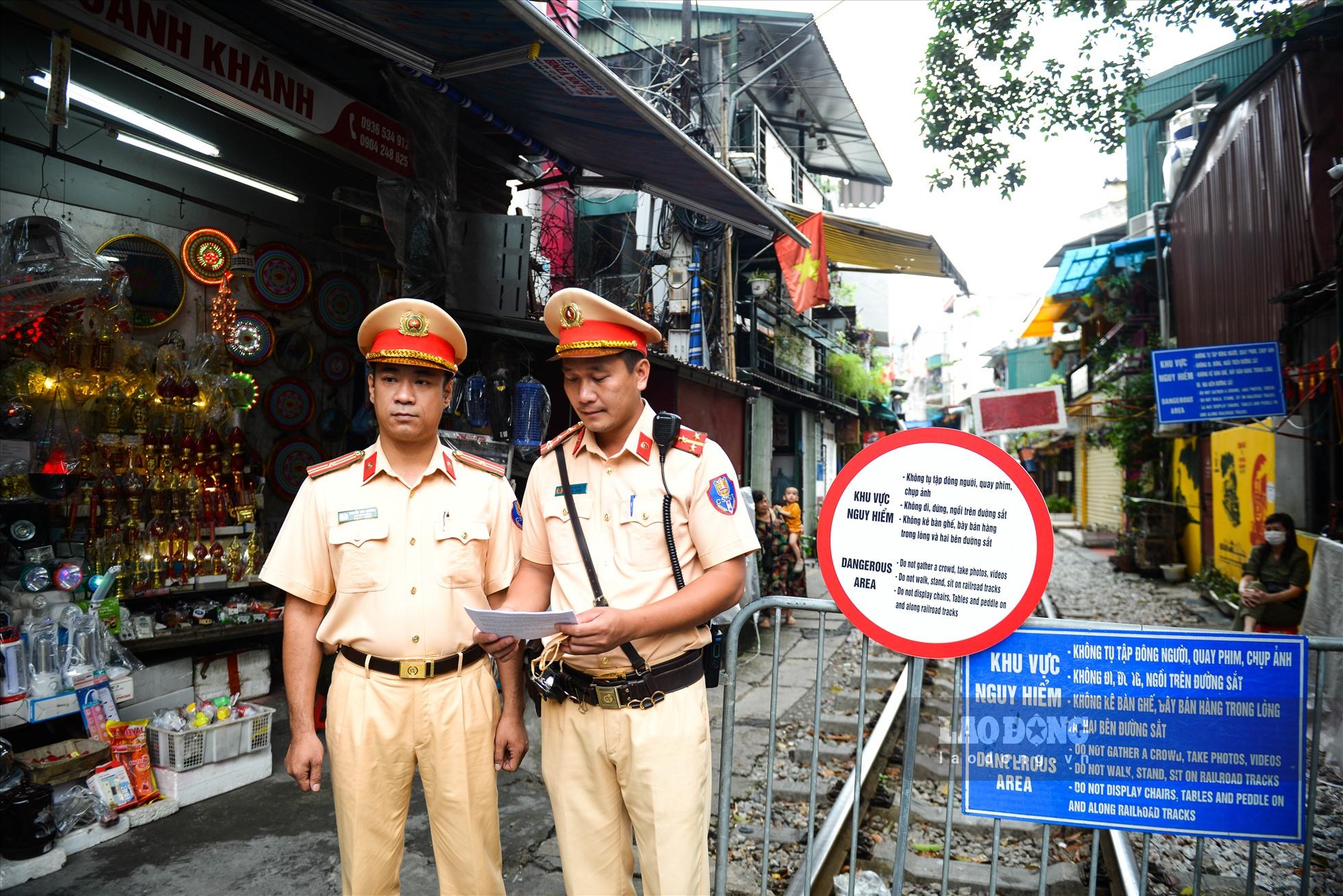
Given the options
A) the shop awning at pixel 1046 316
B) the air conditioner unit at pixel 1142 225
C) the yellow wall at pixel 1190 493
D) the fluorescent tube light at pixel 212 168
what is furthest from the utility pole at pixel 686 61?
the air conditioner unit at pixel 1142 225

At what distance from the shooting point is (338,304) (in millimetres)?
7004

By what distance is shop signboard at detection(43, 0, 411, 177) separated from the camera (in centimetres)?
376

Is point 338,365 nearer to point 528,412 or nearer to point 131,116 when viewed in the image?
point 528,412

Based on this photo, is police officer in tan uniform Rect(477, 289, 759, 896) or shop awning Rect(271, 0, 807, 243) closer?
police officer in tan uniform Rect(477, 289, 759, 896)

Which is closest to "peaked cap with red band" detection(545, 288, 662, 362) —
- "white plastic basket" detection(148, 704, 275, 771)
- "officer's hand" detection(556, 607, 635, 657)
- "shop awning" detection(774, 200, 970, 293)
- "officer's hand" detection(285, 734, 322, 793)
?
"officer's hand" detection(556, 607, 635, 657)

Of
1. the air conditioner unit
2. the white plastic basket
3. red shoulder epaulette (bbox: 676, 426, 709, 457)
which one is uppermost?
the air conditioner unit

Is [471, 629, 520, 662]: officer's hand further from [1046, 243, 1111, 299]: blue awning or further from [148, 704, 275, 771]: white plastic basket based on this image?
[1046, 243, 1111, 299]: blue awning

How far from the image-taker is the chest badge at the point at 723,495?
242 centimetres

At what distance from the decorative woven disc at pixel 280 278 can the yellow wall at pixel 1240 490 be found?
36.2 feet

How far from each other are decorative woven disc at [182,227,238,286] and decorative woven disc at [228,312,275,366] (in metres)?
0.34

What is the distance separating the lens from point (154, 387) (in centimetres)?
575

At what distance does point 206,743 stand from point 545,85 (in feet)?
13.7

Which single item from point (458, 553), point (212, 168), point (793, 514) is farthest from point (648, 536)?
point (793, 514)

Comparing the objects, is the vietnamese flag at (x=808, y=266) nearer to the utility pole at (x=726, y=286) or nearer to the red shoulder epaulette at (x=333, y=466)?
the utility pole at (x=726, y=286)
